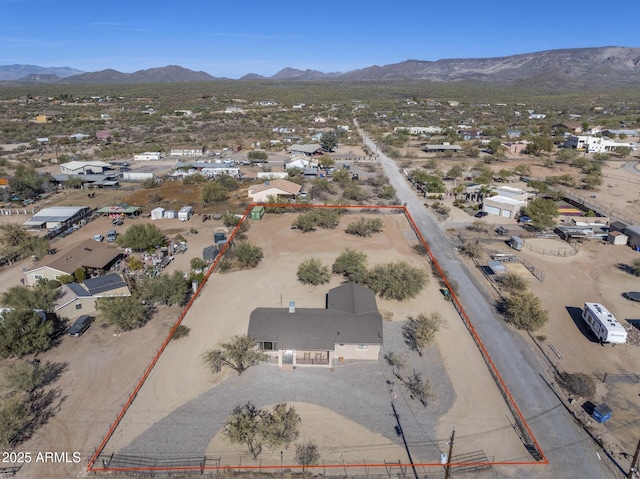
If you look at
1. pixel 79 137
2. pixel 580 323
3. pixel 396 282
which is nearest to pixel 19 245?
pixel 396 282

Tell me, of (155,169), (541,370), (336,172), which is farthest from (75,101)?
(541,370)

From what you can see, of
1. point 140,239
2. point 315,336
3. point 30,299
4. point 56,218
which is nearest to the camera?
point 315,336

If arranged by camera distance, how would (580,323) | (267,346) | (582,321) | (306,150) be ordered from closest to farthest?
1. (267,346)
2. (580,323)
3. (582,321)
4. (306,150)

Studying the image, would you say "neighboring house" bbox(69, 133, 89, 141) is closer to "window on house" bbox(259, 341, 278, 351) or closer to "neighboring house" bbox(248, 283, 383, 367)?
"neighboring house" bbox(248, 283, 383, 367)

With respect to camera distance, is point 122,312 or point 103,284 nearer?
point 122,312

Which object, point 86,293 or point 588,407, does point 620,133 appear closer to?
point 588,407

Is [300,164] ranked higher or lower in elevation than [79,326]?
lower

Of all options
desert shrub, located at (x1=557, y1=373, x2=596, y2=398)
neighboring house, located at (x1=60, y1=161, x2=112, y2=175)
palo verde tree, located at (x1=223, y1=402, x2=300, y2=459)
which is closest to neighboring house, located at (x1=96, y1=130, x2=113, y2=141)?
neighboring house, located at (x1=60, y1=161, x2=112, y2=175)

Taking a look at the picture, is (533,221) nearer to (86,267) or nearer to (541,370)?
(541,370)
